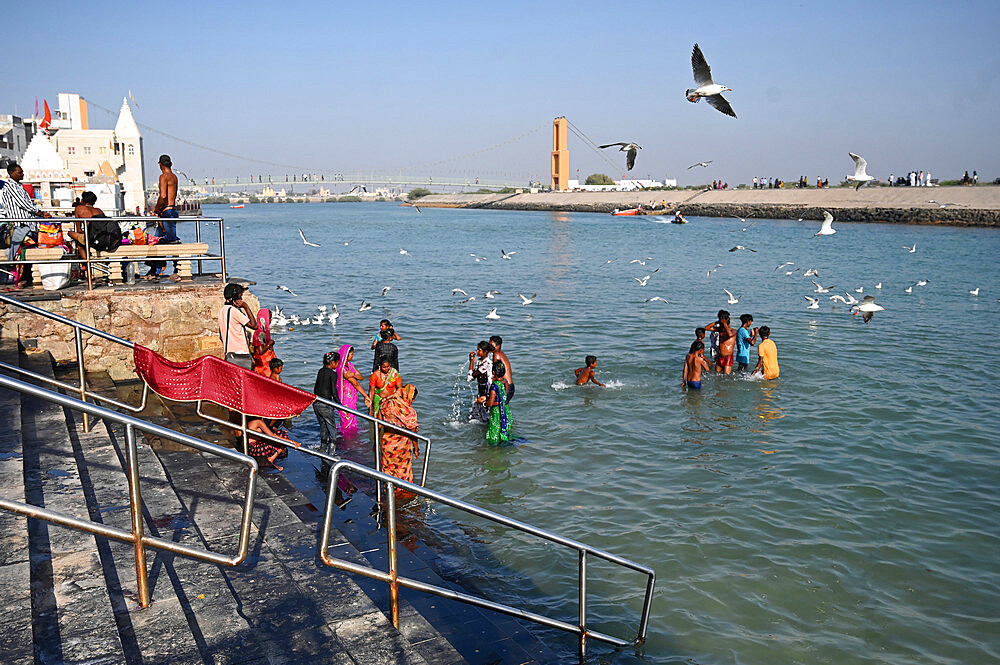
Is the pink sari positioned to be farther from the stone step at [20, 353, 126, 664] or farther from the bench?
the stone step at [20, 353, 126, 664]

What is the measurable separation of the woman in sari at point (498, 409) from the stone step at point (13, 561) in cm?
504

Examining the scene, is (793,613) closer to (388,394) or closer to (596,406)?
(388,394)

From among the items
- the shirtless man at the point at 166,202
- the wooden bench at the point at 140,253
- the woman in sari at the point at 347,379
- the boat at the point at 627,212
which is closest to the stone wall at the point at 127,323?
the wooden bench at the point at 140,253

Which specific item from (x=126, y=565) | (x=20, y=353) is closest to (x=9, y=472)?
(x=126, y=565)

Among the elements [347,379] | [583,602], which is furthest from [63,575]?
[347,379]

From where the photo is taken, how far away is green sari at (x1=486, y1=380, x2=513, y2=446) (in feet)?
29.9

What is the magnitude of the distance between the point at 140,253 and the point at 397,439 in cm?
506

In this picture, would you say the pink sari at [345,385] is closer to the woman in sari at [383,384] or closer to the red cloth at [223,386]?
the woman in sari at [383,384]

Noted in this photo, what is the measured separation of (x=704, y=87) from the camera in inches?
376

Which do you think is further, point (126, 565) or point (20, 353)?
point (20, 353)

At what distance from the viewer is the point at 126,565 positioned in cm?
417

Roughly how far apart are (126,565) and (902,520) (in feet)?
23.7

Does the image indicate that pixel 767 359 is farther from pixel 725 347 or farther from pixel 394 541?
pixel 394 541

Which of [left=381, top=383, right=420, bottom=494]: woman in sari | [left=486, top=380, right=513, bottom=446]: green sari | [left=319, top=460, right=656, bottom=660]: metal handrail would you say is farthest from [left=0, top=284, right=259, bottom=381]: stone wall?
[left=319, top=460, right=656, bottom=660]: metal handrail
